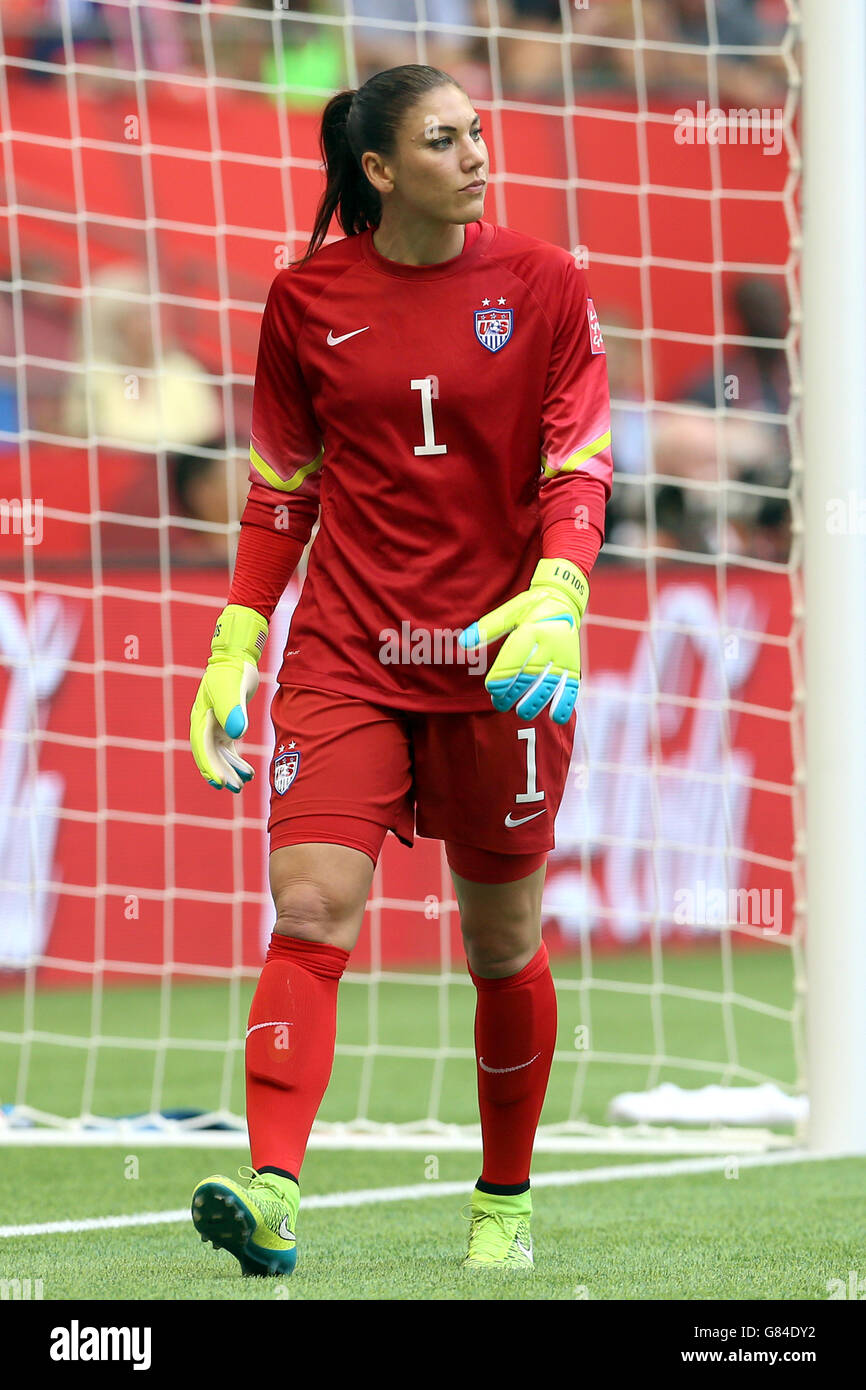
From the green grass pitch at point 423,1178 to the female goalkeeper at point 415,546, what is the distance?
0.83 feet

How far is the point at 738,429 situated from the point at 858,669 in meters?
4.56

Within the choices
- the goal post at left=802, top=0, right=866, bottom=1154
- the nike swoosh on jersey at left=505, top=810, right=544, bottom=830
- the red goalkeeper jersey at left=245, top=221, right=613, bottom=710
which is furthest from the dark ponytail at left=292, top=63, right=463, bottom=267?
the goal post at left=802, top=0, right=866, bottom=1154

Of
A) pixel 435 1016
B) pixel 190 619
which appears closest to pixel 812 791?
pixel 435 1016

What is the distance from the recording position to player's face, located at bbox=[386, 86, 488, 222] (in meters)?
2.87

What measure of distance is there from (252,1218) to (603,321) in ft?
22.4

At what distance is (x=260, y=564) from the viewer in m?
3.11

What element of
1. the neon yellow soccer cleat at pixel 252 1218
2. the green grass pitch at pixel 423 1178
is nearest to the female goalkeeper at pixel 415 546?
the neon yellow soccer cleat at pixel 252 1218

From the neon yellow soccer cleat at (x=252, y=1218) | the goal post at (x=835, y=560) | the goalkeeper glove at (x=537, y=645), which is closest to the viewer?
the neon yellow soccer cleat at (x=252, y=1218)

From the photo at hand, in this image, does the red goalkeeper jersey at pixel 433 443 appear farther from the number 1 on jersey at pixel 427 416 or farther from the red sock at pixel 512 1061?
the red sock at pixel 512 1061

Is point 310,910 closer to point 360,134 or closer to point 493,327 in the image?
point 493,327

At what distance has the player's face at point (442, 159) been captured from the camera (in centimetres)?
287

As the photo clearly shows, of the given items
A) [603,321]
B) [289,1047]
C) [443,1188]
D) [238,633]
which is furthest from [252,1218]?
[603,321]

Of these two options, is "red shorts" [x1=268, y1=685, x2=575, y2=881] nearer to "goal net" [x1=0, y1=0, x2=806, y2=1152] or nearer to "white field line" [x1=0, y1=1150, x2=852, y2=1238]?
"white field line" [x1=0, y1=1150, x2=852, y2=1238]

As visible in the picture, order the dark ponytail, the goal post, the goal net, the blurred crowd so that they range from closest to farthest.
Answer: the dark ponytail
the goal post
the goal net
the blurred crowd
